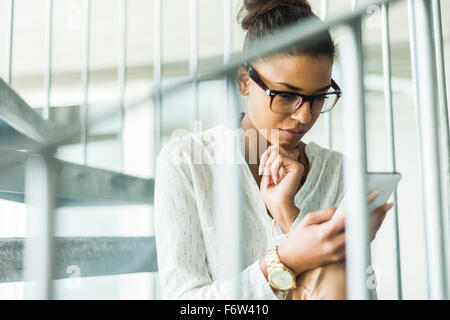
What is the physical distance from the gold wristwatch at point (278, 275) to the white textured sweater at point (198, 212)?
11 cm

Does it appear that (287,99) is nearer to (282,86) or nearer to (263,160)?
(282,86)

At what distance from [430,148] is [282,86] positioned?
1.27 ft

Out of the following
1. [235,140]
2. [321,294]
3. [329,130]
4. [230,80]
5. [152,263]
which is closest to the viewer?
[230,80]

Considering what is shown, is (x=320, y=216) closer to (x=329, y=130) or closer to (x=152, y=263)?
(x=329, y=130)

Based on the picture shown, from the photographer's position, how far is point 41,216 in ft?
2.10

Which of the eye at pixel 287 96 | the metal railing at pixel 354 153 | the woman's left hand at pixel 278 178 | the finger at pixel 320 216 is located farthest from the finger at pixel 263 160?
the metal railing at pixel 354 153

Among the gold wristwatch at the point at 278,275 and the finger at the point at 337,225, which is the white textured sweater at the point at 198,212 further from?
the finger at the point at 337,225

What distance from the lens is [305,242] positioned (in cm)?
87

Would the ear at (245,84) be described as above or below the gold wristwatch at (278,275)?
above

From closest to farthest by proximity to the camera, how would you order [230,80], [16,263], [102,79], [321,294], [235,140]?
1. [230,80]
2. [321,294]
3. [235,140]
4. [16,263]
5. [102,79]

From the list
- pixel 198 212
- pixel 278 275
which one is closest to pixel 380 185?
pixel 278 275

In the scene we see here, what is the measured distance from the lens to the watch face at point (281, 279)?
91cm
